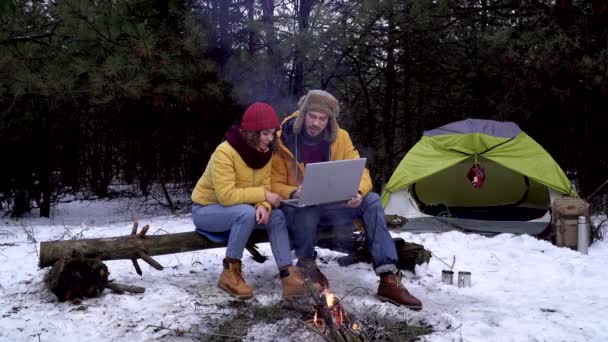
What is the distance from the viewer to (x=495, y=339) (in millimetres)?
2840

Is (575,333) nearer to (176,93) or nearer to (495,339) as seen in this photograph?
(495,339)

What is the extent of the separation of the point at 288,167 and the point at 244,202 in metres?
0.49

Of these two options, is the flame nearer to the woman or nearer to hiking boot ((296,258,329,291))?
the woman

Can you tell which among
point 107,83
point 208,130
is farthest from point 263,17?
point 107,83

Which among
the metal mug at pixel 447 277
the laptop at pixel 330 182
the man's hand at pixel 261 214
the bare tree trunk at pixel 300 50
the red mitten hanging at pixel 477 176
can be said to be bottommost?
the metal mug at pixel 447 277

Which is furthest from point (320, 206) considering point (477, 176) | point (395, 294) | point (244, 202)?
point (477, 176)

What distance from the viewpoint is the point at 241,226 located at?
3430mm

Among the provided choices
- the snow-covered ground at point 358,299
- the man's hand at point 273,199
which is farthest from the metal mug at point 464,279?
the man's hand at point 273,199

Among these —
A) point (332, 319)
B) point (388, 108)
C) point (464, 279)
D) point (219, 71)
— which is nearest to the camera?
point (332, 319)

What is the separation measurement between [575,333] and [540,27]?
515 cm

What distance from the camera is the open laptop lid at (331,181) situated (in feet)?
10.7

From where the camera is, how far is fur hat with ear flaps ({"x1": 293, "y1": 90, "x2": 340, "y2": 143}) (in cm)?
359

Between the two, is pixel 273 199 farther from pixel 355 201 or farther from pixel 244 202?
pixel 355 201

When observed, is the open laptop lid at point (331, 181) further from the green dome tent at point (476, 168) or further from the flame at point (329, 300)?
the green dome tent at point (476, 168)
